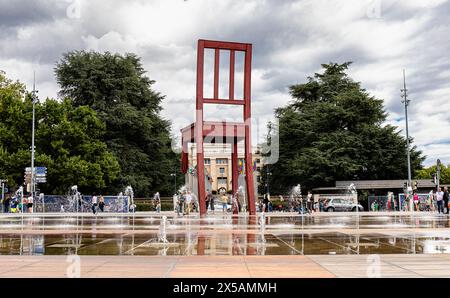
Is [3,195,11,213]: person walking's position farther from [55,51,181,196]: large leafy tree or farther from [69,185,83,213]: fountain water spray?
[55,51,181,196]: large leafy tree

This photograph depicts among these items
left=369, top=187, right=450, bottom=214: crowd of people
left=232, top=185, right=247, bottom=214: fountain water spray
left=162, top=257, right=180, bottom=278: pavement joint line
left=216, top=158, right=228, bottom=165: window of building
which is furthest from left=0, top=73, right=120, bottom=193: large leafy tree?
left=216, top=158, right=228, bottom=165: window of building

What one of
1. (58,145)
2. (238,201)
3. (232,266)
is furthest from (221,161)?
(232,266)

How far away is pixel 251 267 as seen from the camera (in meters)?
6.64

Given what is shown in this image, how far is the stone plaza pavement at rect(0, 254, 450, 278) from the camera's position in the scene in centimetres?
596

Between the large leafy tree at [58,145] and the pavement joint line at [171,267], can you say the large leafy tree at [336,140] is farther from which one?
the pavement joint line at [171,267]

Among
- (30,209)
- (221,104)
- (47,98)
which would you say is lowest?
(30,209)

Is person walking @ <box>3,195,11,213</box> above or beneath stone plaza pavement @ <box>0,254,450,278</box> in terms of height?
beneath

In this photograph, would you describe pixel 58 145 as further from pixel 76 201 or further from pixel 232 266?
pixel 232 266

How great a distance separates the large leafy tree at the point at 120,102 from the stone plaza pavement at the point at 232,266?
37.9 m

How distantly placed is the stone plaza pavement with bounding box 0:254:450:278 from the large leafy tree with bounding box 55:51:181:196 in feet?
124

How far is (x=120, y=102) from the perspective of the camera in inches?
1820

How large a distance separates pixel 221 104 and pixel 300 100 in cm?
3535
